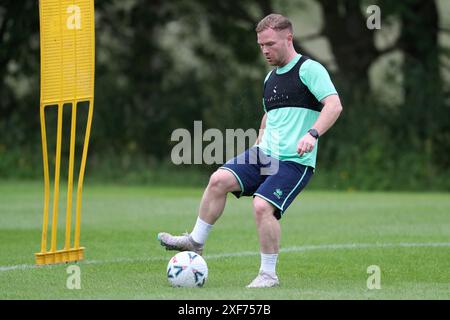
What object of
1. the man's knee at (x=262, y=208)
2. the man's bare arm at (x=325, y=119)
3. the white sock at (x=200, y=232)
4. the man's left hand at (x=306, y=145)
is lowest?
the white sock at (x=200, y=232)

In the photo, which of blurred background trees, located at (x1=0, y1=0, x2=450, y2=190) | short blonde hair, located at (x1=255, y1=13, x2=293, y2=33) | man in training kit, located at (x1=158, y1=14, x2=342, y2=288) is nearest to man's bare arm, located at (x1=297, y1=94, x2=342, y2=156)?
man in training kit, located at (x1=158, y1=14, x2=342, y2=288)

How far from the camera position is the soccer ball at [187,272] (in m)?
7.94

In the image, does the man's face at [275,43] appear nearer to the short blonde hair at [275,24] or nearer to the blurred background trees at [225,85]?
the short blonde hair at [275,24]

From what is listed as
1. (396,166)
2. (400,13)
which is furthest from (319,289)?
(400,13)

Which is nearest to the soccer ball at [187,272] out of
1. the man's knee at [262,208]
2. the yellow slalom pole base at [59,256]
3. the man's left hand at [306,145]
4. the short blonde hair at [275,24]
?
the man's knee at [262,208]

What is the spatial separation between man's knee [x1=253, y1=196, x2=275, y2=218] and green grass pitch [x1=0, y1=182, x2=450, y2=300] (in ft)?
1.88

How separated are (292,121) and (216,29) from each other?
65.7 feet

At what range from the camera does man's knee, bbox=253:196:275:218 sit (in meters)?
8.01

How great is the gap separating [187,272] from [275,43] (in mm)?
1869

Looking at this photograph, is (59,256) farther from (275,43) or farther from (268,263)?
(275,43)

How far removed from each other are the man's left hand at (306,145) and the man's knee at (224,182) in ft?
2.68

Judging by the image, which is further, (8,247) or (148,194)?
(148,194)

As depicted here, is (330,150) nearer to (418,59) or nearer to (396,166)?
(396,166)
